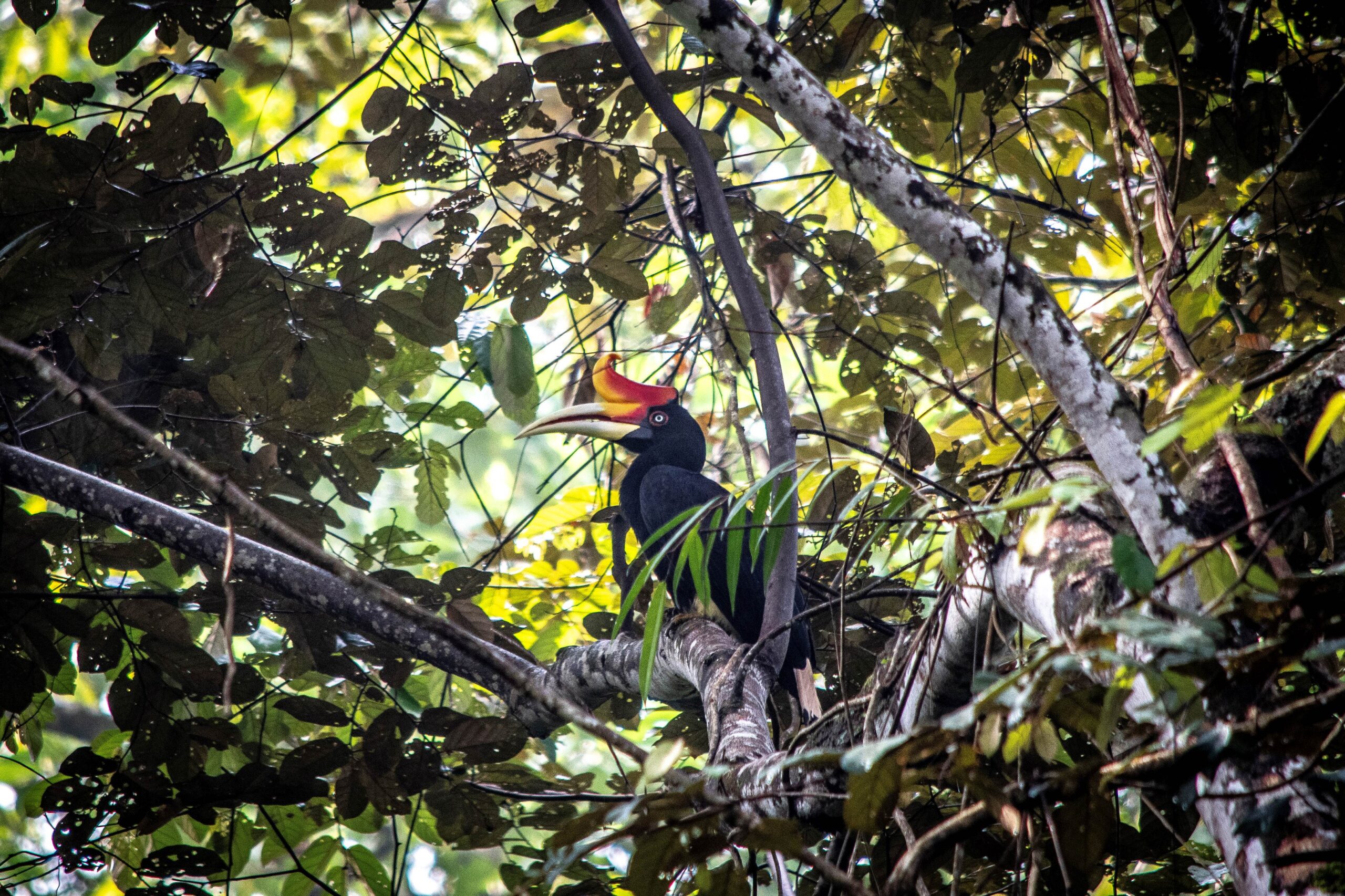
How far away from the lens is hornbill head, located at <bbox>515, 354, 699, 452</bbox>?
3369mm

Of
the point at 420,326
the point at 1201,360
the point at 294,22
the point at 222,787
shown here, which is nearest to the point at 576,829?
the point at 222,787

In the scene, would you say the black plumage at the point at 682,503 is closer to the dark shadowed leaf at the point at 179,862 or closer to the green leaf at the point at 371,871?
the green leaf at the point at 371,871

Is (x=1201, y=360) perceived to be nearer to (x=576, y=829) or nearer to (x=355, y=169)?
(x=576, y=829)

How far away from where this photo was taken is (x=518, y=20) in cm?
193

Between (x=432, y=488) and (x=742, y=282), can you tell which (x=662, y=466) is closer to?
(x=432, y=488)

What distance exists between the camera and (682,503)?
3285mm

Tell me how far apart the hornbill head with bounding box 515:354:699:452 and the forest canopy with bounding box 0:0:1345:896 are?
0.32 m

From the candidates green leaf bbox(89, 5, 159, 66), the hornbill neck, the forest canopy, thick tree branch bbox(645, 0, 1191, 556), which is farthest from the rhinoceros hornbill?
thick tree branch bbox(645, 0, 1191, 556)

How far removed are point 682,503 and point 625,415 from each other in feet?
1.68

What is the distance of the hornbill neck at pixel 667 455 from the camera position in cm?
358

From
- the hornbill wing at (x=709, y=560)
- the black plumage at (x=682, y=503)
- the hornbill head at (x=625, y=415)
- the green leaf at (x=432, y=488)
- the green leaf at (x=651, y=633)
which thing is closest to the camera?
the green leaf at (x=651, y=633)

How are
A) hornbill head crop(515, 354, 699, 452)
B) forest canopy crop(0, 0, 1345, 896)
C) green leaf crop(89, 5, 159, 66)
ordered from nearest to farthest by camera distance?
forest canopy crop(0, 0, 1345, 896) < green leaf crop(89, 5, 159, 66) < hornbill head crop(515, 354, 699, 452)

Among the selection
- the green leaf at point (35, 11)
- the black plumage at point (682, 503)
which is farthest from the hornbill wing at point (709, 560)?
the green leaf at point (35, 11)

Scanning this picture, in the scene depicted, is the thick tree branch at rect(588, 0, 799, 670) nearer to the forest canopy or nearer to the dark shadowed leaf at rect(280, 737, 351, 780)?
the forest canopy
